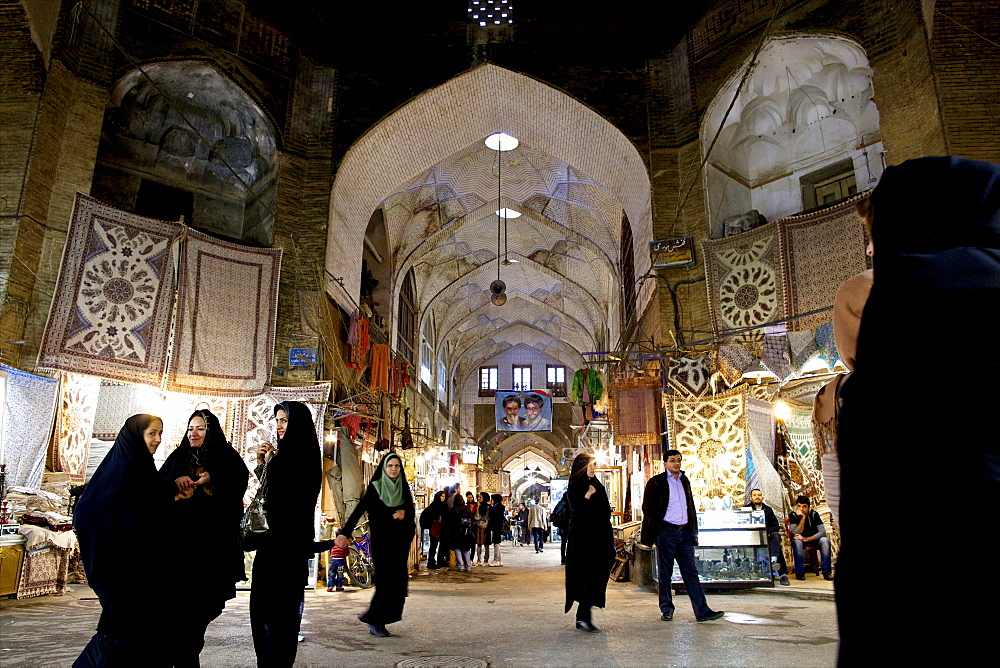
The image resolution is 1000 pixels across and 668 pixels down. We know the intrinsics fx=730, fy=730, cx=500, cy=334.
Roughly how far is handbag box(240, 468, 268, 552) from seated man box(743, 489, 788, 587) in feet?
21.5

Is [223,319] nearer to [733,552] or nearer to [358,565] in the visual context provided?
[358,565]

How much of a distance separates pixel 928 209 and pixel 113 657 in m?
3.52

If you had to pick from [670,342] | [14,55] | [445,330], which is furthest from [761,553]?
[445,330]

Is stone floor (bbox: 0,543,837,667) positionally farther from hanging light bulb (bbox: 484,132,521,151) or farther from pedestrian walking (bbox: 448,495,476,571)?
hanging light bulb (bbox: 484,132,521,151)

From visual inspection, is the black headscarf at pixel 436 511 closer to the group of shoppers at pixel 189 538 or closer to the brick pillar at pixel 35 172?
the brick pillar at pixel 35 172

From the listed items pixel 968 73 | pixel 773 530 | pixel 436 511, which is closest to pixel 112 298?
pixel 436 511

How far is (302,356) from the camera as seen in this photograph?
409 inches

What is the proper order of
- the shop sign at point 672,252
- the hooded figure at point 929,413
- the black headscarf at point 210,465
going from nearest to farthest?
the hooded figure at point 929,413, the black headscarf at point 210,465, the shop sign at point 672,252

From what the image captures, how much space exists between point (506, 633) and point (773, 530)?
5.13 metres

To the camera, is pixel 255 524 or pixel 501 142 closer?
pixel 255 524

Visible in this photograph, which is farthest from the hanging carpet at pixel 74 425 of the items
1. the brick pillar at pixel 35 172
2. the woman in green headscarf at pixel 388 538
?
the woman in green headscarf at pixel 388 538

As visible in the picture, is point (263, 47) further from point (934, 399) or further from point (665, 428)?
point (934, 399)

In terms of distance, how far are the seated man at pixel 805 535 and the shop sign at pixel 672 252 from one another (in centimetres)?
371

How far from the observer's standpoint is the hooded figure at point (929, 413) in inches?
32.7
